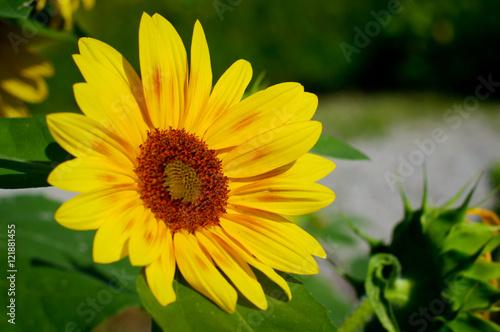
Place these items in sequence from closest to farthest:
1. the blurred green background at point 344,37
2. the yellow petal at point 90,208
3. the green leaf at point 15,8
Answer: the yellow petal at point 90,208 < the green leaf at point 15,8 < the blurred green background at point 344,37

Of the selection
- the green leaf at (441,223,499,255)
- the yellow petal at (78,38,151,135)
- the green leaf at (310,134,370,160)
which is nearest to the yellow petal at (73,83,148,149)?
the yellow petal at (78,38,151,135)

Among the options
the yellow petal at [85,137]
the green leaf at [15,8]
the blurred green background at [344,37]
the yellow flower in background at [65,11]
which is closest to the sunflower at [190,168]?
the yellow petal at [85,137]

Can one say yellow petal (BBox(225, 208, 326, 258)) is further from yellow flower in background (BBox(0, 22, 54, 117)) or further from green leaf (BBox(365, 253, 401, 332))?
yellow flower in background (BBox(0, 22, 54, 117))

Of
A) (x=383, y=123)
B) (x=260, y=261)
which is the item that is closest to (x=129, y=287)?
(x=260, y=261)

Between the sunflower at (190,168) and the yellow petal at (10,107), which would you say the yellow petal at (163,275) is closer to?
the sunflower at (190,168)

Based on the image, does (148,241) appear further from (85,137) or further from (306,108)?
(306,108)

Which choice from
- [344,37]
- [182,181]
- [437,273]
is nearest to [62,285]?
[182,181]
